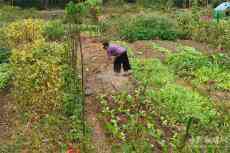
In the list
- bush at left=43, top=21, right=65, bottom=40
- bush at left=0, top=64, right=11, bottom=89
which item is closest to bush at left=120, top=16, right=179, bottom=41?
bush at left=43, top=21, right=65, bottom=40

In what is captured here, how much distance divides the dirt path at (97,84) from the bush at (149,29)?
5.59 ft

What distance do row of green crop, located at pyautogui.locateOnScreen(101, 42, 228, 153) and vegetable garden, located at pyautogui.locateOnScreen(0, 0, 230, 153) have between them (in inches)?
0.6

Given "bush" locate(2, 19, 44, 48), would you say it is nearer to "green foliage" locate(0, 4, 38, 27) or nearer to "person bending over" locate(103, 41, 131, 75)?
"person bending over" locate(103, 41, 131, 75)

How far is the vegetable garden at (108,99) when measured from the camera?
7.38 metres

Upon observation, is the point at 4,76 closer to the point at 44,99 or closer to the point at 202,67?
the point at 44,99

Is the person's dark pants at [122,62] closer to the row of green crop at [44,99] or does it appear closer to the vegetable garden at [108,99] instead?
the vegetable garden at [108,99]

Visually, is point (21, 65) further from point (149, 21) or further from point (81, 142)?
point (149, 21)

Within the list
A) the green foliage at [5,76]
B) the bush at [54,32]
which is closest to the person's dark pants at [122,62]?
the green foliage at [5,76]

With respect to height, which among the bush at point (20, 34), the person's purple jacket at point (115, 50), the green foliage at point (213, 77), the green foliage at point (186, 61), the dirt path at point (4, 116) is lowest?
the dirt path at point (4, 116)

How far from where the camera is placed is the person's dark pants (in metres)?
10.3

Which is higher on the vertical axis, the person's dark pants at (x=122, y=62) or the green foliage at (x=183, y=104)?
the person's dark pants at (x=122, y=62)

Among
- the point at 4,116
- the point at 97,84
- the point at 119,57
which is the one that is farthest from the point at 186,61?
the point at 4,116

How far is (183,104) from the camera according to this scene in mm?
8641

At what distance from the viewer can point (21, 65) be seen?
31.0 ft
